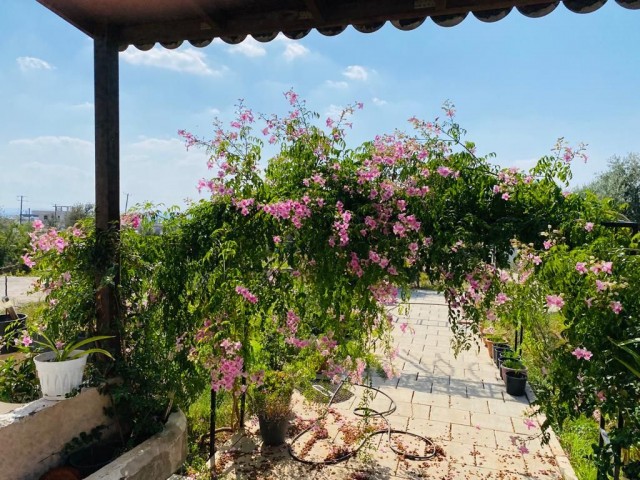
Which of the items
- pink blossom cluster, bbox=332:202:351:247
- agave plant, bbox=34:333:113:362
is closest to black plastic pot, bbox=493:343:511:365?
pink blossom cluster, bbox=332:202:351:247

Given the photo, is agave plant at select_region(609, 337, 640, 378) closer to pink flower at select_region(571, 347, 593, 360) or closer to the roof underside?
pink flower at select_region(571, 347, 593, 360)

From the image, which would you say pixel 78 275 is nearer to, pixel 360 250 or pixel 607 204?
pixel 360 250

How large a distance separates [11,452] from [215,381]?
99cm

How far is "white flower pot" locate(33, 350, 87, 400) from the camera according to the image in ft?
6.79

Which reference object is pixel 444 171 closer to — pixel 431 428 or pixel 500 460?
pixel 500 460

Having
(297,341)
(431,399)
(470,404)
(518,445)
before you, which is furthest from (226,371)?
(470,404)

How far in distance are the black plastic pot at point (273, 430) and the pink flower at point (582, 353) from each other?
2.16 metres

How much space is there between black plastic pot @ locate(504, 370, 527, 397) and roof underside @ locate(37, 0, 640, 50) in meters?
3.55

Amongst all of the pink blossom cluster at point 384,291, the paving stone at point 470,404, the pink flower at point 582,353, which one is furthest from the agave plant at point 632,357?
the paving stone at point 470,404

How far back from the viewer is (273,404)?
314cm

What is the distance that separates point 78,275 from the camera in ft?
7.86

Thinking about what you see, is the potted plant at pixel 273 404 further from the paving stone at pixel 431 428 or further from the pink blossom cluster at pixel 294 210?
the pink blossom cluster at pixel 294 210

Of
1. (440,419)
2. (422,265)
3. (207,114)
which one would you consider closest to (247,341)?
(422,265)

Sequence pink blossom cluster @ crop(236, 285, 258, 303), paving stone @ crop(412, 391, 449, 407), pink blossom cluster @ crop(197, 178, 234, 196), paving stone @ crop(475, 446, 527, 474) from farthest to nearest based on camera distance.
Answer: paving stone @ crop(412, 391, 449, 407) → paving stone @ crop(475, 446, 527, 474) → pink blossom cluster @ crop(197, 178, 234, 196) → pink blossom cluster @ crop(236, 285, 258, 303)
